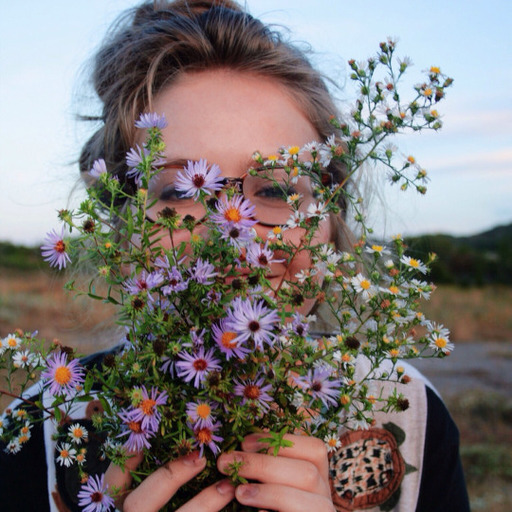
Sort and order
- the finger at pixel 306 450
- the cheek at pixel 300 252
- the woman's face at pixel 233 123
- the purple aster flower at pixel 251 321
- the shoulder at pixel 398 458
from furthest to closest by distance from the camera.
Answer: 1. the shoulder at pixel 398 458
2. the woman's face at pixel 233 123
3. the cheek at pixel 300 252
4. the finger at pixel 306 450
5. the purple aster flower at pixel 251 321

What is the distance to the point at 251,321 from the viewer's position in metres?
0.77

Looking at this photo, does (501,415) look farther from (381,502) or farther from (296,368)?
(296,368)

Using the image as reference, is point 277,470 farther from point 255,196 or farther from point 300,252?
point 255,196

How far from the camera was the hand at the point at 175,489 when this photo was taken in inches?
35.7

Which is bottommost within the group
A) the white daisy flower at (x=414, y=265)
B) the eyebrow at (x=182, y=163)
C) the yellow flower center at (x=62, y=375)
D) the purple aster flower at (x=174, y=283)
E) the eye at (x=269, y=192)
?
the yellow flower center at (x=62, y=375)

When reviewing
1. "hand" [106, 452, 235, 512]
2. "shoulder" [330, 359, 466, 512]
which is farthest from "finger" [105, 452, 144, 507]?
"shoulder" [330, 359, 466, 512]

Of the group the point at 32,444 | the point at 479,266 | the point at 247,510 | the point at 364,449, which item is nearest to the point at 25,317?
the point at 32,444

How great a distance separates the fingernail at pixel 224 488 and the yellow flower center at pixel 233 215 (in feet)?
1.49

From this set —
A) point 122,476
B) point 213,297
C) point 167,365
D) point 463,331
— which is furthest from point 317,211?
point 463,331

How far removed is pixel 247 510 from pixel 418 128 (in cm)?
78

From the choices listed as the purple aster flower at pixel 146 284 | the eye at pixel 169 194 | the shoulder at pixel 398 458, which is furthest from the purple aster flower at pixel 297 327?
the shoulder at pixel 398 458

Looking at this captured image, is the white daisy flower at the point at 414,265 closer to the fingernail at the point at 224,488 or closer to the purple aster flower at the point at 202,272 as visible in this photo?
the purple aster flower at the point at 202,272

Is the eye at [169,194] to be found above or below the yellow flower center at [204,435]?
above

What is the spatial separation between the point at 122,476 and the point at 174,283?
43 cm
